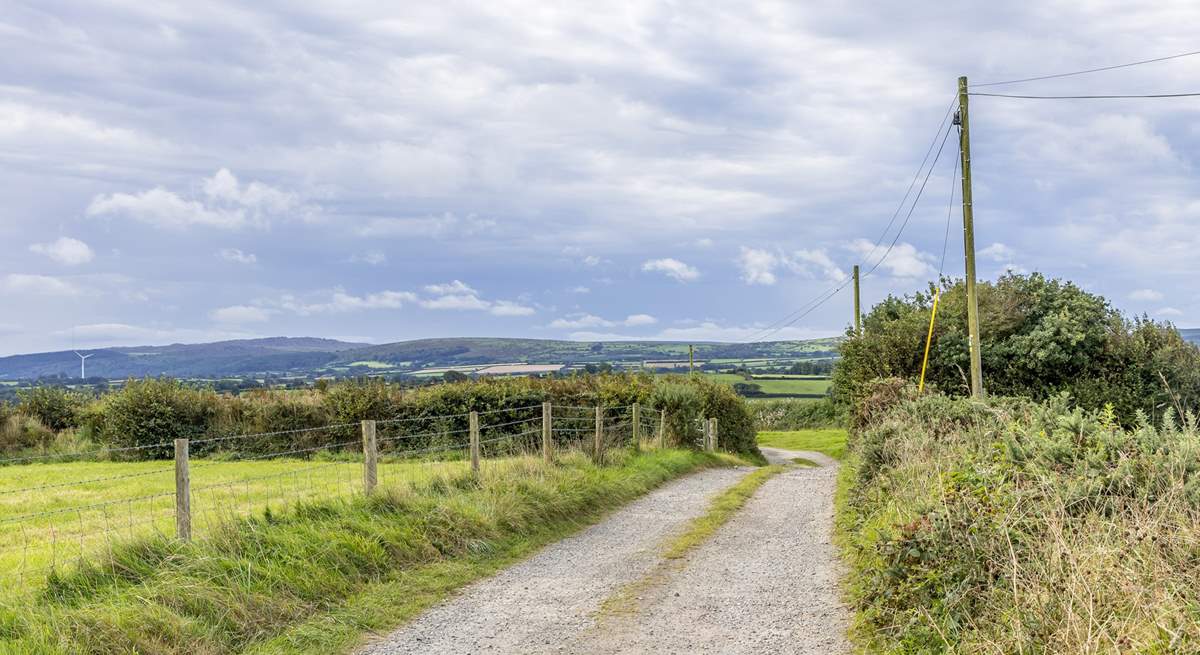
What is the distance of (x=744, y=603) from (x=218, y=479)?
550 inches

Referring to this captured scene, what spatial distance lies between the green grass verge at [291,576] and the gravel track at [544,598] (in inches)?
12.1

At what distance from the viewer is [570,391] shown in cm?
2998

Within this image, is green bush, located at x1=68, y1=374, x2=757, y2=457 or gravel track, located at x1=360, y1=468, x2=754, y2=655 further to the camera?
green bush, located at x1=68, y1=374, x2=757, y2=457

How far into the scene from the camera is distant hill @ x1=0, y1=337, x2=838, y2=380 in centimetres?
7781

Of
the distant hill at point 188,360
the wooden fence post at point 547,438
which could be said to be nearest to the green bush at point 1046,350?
the wooden fence post at point 547,438

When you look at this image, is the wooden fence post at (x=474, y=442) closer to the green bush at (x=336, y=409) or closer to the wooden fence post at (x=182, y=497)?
the wooden fence post at (x=182, y=497)

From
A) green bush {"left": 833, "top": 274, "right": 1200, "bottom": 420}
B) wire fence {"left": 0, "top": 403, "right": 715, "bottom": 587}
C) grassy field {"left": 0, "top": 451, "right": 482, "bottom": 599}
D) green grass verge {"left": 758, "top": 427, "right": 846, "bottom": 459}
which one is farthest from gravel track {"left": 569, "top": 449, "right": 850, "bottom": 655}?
green grass verge {"left": 758, "top": 427, "right": 846, "bottom": 459}

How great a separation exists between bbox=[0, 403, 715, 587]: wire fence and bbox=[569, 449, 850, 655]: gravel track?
402 centimetres

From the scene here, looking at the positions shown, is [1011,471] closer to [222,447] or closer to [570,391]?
[570,391]

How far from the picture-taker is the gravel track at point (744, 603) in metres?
7.14

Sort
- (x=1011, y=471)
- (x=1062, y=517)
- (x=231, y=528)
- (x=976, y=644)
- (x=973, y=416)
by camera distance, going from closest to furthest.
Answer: (x=976, y=644)
(x=1062, y=517)
(x=1011, y=471)
(x=231, y=528)
(x=973, y=416)

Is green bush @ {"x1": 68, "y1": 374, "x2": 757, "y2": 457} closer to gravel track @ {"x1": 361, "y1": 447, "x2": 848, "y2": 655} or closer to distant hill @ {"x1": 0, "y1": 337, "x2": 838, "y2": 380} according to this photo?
gravel track @ {"x1": 361, "y1": 447, "x2": 848, "y2": 655}

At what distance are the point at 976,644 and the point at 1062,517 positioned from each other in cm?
124

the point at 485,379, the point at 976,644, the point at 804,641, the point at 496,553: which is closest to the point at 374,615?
the point at 496,553
